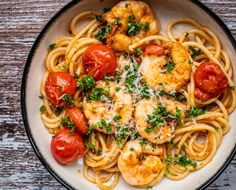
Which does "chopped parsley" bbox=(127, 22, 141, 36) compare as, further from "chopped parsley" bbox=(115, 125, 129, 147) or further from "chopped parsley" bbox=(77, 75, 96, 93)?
"chopped parsley" bbox=(115, 125, 129, 147)

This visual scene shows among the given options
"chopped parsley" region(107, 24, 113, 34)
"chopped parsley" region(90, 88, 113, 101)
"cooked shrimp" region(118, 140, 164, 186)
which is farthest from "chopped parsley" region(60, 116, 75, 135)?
"chopped parsley" region(107, 24, 113, 34)

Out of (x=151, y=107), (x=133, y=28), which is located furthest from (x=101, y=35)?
(x=151, y=107)

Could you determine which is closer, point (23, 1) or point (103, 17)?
point (103, 17)

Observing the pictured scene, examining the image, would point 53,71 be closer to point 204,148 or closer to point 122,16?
point 122,16

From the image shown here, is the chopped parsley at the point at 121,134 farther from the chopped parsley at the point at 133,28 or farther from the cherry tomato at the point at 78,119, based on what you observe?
the chopped parsley at the point at 133,28

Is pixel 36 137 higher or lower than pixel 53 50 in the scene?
lower

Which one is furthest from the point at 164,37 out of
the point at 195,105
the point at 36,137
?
the point at 36,137

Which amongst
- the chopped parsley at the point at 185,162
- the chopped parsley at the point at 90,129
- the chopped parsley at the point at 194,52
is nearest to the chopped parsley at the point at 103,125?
the chopped parsley at the point at 90,129

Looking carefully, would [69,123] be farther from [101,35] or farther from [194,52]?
[194,52]
